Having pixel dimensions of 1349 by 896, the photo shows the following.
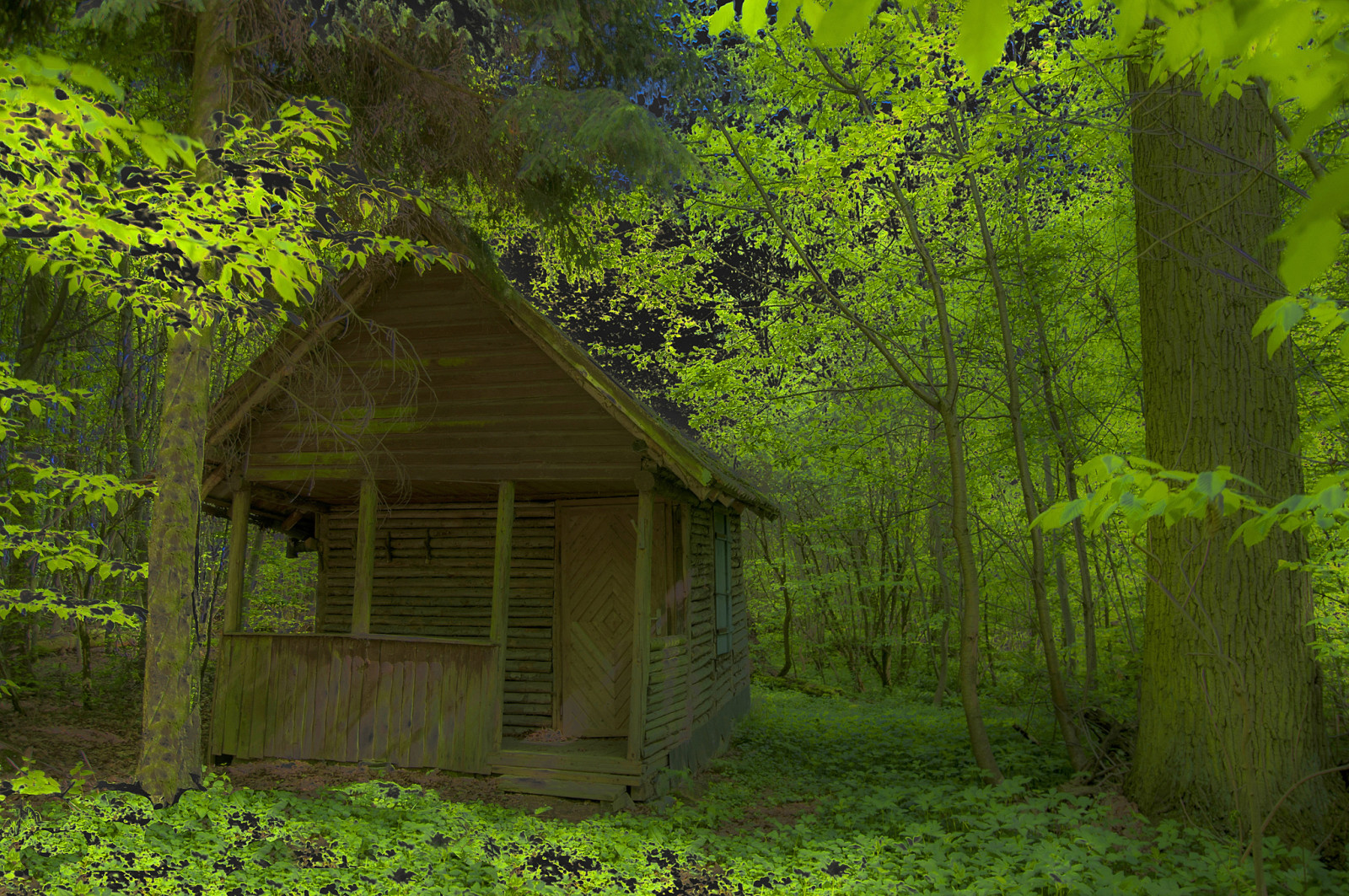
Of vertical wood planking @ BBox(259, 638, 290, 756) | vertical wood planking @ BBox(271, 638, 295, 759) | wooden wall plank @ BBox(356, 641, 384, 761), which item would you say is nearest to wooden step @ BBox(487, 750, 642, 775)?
wooden wall plank @ BBox(356, 641, 384, 761)

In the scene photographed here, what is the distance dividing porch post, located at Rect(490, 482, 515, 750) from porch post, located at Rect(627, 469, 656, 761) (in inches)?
59.2

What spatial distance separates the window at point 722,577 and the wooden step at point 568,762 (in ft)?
13.9

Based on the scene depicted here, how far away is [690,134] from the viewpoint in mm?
10234

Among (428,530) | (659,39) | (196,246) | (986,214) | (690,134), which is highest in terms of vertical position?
(659,39)

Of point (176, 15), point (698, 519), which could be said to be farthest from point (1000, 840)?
point (176, 15)

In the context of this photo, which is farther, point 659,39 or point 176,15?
point 659,39

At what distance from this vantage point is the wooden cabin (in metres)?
9.16

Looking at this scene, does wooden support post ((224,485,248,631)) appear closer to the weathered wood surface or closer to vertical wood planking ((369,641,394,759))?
the weathered wood surface

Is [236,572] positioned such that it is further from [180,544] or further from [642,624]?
[642,624]

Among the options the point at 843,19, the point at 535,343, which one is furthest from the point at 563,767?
the point at 843,19

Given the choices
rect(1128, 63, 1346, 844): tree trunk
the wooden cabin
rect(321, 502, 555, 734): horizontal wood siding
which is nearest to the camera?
rect(1128, 63, 1346, 844): tree trunk

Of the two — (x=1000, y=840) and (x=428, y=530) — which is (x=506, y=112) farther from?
(x=1000, y=840)

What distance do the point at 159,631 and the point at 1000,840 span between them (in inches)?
281

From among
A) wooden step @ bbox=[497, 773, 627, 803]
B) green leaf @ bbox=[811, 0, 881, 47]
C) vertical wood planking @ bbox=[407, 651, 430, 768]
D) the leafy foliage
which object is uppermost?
the leafy foliage
